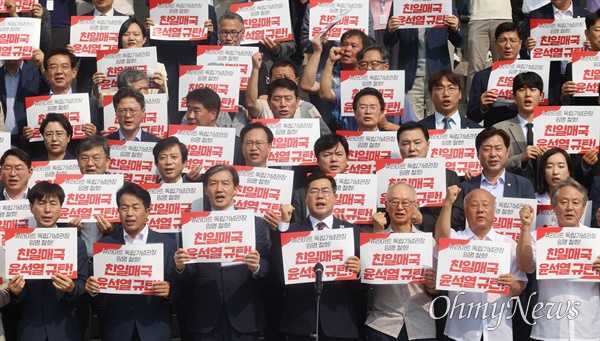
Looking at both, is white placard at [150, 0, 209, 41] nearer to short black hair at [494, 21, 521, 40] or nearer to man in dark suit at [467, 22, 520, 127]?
man in dark suit at [467, 22, 520, 127]

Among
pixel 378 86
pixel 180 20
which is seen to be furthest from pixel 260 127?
pixel 180 20

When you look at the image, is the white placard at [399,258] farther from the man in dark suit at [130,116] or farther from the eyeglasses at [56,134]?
the eyeglasses at [56,134]

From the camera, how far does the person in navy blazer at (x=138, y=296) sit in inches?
475

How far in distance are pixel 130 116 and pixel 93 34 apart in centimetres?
224

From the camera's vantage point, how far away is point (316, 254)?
1190cm

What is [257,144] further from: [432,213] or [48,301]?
[48,301]

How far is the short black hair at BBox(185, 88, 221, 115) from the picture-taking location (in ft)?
47.1

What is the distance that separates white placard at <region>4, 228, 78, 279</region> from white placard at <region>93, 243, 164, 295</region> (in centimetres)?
29

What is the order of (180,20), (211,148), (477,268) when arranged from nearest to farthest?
(477,268) → (211,148) → (180,20)

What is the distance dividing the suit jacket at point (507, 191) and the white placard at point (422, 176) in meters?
0.18

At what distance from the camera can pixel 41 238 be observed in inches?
473

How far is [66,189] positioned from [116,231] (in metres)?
0.80

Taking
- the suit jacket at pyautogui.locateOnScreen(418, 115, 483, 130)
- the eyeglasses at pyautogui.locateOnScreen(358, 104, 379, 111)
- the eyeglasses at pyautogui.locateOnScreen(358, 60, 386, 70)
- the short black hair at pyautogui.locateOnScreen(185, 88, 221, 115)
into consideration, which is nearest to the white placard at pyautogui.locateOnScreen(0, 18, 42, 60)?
the short black hair at pyautogui.locateOnScreen(185, 88, 221, 115)

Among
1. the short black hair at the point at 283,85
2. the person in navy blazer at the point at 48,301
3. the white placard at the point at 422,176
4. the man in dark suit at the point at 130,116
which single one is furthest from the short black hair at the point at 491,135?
the person in navy blazer at the point at 48,301
